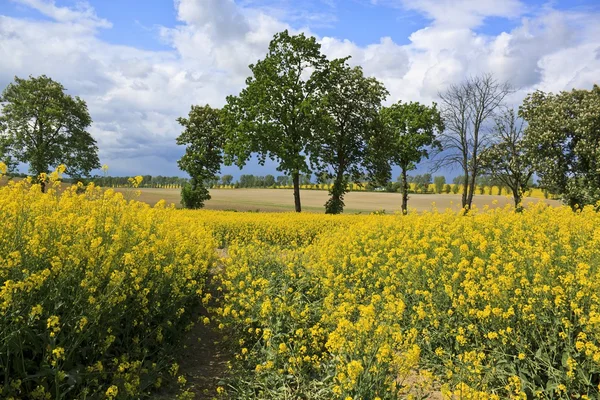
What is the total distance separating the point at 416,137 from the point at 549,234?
106ft

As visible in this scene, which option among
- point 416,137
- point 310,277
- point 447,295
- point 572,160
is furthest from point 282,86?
point 447,295

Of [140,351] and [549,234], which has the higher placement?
[549,234]

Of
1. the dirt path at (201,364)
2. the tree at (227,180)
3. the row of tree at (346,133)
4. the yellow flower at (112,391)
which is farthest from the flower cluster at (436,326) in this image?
the tree at (227,180)

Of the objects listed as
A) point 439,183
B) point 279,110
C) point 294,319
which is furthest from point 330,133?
point 439,183

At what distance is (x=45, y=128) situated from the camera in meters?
36.0

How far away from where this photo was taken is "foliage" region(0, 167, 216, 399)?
11.4 ft

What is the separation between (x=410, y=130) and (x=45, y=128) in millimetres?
33719

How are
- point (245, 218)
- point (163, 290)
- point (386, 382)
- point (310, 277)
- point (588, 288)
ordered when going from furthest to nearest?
point (245, 218), point (310, 277), point (163, 290), point (588, 288), point (386, 382)

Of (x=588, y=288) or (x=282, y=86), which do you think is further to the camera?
(x=282, y=86)

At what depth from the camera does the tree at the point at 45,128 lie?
34.4 m

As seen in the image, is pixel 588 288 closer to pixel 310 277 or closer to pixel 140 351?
pixel 310 277

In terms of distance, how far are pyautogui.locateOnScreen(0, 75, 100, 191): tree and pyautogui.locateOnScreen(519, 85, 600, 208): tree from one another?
121 feet

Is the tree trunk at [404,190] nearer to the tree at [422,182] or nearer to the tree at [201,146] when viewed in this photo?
the tree at [201,146]

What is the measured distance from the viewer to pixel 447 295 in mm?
5660
